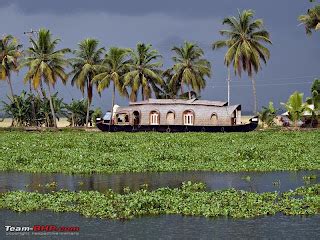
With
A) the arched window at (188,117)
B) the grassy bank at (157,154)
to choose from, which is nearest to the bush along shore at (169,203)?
the grassy bank at (157,154)

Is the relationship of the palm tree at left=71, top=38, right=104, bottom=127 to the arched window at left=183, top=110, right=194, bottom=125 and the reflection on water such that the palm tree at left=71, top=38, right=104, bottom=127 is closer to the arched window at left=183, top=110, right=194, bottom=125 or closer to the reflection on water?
the arched window at left=183, top=110, right=194, bottom=125

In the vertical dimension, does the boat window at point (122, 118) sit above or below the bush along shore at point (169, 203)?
above

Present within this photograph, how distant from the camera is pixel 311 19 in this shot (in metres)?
54.8

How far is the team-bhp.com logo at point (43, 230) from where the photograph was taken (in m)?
16.3

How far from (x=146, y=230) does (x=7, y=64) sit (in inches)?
2085

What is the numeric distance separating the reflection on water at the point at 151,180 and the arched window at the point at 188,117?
28331 mm

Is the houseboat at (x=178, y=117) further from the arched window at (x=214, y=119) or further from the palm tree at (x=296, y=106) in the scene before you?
the palm tree at (x=296, y=106)

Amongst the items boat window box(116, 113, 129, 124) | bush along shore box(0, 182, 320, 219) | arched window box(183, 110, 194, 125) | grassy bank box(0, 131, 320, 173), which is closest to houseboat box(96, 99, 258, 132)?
arched window box(183, 110, 194, 125)

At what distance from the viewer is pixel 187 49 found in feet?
221

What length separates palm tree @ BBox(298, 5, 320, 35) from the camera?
177 ft

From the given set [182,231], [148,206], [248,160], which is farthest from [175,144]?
[182,231]

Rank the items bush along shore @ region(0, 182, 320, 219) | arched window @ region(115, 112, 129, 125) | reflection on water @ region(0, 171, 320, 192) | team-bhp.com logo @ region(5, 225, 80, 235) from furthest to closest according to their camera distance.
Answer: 1. arched window @ region(115, 112, 129, 125)
2. reflection on water @ region(0, 171, 320, 192)
3. bush along shore @ region(0, 182, 320, 219)
4. team-bhp.com logo @ region(5, 225, 80, 235)

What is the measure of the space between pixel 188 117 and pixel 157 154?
916 inches

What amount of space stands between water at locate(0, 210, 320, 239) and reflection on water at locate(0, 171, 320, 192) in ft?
17.8
